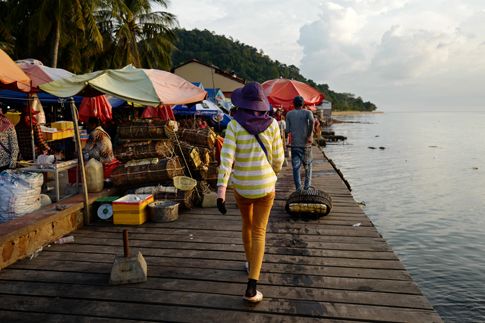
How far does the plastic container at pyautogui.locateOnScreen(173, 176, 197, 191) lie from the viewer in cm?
716

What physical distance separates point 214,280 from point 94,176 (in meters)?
3.94

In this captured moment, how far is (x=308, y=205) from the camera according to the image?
678cm

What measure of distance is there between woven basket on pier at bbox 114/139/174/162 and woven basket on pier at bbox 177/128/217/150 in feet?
3.91

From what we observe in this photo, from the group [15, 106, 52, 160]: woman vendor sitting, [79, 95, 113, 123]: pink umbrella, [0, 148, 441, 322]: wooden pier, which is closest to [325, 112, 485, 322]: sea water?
[0, 148, 441, 322]: wooden pier

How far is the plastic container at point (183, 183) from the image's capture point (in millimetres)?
7160

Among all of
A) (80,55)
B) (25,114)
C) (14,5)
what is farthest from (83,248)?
(80,55)

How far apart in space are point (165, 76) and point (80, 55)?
24552mm

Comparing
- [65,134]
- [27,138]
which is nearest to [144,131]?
[27,138]

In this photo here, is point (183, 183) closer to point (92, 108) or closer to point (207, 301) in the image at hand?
point (207, 301)

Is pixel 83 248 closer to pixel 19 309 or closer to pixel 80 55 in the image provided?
pixel 19 309

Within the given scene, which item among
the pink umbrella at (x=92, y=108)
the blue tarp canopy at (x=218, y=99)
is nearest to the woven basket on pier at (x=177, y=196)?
the pink umbrella at (x=92, y=108)

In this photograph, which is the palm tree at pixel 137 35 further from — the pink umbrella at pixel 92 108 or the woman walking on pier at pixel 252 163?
the woman walking on pier at pixel 252 163

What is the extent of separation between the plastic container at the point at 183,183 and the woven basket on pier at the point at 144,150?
99cm

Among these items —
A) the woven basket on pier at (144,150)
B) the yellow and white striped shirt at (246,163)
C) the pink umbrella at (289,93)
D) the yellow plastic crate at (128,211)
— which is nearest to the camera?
the yellow and white striped shirt at (246,163)
